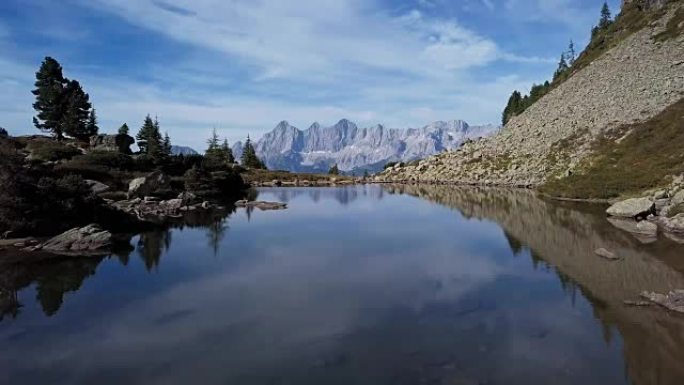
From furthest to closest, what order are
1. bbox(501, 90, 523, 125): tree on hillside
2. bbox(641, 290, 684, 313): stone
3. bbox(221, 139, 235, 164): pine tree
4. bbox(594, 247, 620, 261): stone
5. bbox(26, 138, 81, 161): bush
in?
bbox(501, 90, 523, 125): tree on hillside < bbox(221, 139, 235, 164): pine tree < bbox(26, 138, 81, 161): bush < bbox(594, 247, 620, 261): stone < bbox(641, 290, 684, 313): stone

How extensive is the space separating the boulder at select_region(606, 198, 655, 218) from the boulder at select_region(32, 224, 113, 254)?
53.8 meters

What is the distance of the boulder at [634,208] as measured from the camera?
5696 centimetres

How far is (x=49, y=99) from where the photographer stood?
320 feet

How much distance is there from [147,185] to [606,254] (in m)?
61.5

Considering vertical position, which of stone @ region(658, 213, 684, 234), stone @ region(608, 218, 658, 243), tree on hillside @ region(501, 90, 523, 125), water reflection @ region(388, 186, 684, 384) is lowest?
water reflection @ region(388, 186, 684, 384)

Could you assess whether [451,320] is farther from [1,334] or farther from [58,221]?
[58,221]

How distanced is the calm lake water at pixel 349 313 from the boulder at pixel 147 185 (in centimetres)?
2813

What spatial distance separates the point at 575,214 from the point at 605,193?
52.4ft

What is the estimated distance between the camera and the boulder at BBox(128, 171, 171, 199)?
75062 mm

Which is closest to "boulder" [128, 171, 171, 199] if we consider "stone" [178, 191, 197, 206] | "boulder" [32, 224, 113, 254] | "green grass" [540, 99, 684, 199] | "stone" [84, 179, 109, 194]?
"stone" [178, 191, 197, 206]

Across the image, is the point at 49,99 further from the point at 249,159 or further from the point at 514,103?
the point at 514,103

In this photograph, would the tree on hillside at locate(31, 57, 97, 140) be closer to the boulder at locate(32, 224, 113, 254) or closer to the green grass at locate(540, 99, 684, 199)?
the boulder at locate(32, 224, 113, 254)

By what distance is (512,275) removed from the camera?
3531 cm

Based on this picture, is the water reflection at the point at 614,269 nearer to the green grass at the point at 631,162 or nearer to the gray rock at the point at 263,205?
the green grass at the point at 631,162
